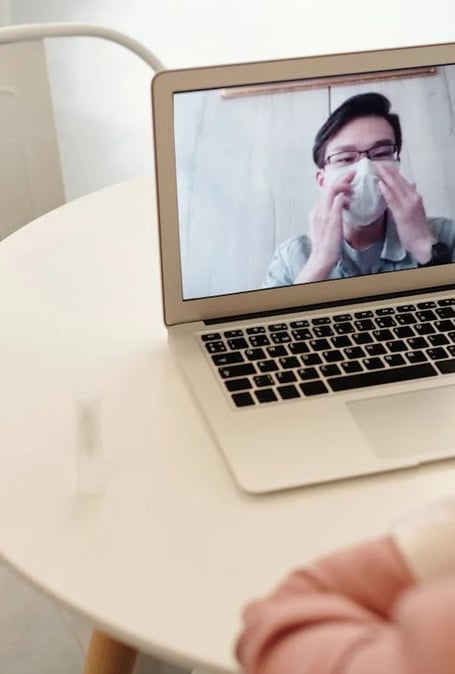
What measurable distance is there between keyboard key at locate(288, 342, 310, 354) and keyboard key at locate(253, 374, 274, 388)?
0.15 feet

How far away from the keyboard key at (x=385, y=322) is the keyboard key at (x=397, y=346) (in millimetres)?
28

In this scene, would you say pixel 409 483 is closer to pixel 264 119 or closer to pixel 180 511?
pixel 180 511

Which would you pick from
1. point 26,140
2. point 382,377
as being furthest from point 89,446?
point 26,140

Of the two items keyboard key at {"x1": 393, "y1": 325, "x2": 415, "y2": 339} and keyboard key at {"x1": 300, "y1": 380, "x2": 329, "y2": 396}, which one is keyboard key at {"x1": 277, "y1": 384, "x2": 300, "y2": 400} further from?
keyboard key at {"x1": 393, "y1": 325, "x2": 415, "y2": 339}

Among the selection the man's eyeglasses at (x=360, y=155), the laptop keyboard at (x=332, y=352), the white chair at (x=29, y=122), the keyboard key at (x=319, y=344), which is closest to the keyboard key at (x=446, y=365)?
the laptop keyboard at (x=332, y=352)

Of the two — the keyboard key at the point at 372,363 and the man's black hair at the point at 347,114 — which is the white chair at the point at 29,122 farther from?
the keyboard key at the point at 372,363

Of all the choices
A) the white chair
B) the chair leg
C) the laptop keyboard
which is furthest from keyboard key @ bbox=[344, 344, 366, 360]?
the white chair

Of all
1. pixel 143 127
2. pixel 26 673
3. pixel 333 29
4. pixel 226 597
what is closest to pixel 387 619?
pixel 226 597

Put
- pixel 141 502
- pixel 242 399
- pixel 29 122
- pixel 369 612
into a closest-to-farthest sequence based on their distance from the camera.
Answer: pixel 369 612 → pixel 141 502 → pixel 242 399 → pixel 29 122

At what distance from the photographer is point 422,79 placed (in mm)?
927

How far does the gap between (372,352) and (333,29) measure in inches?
102

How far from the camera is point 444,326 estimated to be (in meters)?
0.93

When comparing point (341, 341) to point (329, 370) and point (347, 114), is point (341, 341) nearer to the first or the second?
point (329, 370)

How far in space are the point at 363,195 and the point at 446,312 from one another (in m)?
0.15
